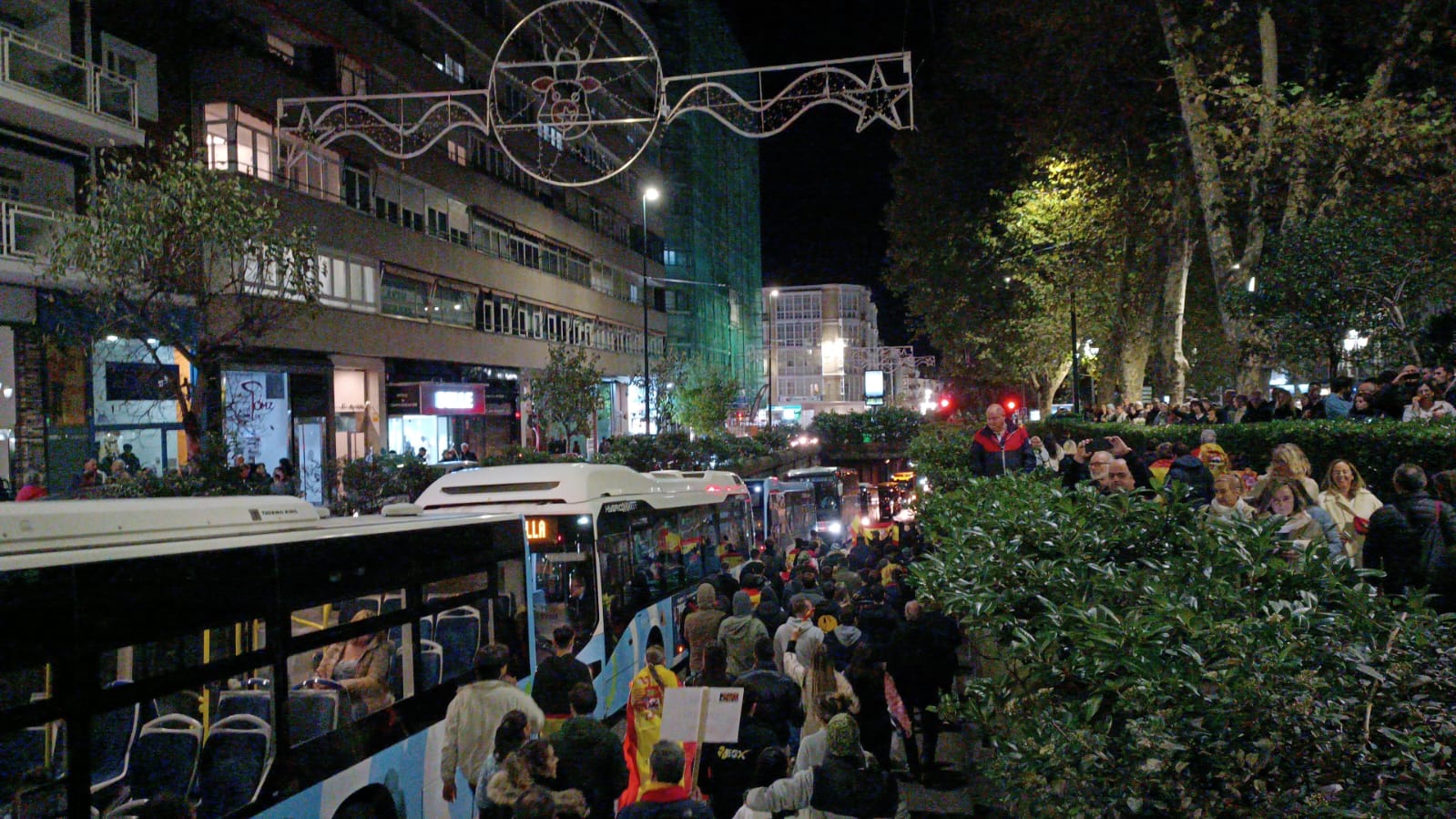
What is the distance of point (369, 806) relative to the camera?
20.4 feet

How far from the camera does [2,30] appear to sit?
1834 cm

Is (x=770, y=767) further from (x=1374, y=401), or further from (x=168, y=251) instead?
(x=168, y=251)

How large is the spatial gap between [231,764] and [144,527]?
50.3 inches

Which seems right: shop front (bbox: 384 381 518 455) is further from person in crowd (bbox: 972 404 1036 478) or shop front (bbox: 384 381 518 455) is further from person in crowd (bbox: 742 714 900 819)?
person in crowd (bbox: 742 714 900 819)

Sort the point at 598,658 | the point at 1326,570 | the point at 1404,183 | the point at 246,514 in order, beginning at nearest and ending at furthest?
the point at 1326,570, the point at 246,514, the point at 598,658, the point at 1404,183

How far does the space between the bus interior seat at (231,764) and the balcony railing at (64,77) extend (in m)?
17.6

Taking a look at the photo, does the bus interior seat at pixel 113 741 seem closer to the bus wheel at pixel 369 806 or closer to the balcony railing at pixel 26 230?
the bus wheel at pixel 369 806

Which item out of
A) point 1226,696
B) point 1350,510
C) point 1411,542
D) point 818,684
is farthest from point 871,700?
point 1226,696

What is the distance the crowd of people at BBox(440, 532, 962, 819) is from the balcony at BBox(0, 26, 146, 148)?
55.0 ft

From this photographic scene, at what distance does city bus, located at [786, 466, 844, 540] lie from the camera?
1240 inches

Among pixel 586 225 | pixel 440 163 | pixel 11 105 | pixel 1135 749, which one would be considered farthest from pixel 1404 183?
pixel 586 225

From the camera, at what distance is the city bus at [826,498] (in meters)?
31.5

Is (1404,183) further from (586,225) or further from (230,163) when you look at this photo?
(586,225)

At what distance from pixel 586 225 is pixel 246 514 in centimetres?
4572
